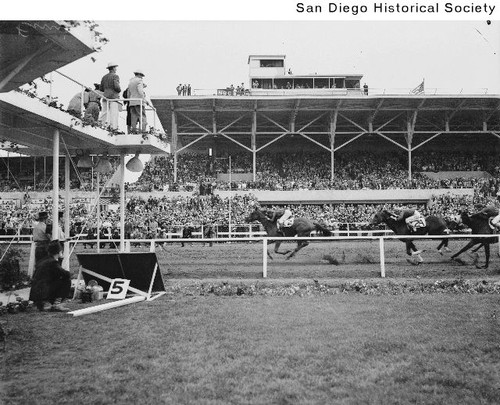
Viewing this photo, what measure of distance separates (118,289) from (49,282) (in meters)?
1.26

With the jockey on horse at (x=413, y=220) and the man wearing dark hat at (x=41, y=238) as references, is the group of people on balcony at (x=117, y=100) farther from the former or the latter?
the jockey on horse at (x=413, y=220)

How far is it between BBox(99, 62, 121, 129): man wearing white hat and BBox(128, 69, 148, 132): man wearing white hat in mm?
344

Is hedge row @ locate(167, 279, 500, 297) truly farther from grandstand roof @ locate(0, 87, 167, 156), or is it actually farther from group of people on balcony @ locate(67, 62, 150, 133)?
group of people on balcony @ locate(67, 62, 150, 133)

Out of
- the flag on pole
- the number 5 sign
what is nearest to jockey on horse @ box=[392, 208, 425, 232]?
the number 5 sign

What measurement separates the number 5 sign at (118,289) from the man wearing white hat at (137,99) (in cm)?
429

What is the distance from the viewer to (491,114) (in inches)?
1369

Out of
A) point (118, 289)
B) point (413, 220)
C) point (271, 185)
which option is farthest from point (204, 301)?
point (271, 185)

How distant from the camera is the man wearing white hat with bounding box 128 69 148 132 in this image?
477 inches

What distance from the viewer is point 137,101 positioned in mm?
12180

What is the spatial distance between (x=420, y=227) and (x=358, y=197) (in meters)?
18.2

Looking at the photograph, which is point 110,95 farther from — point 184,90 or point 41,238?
point 184,90

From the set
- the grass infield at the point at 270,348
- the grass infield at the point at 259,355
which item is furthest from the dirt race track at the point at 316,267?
the grass infield at the point at 259,355

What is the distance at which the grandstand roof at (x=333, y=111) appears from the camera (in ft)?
107

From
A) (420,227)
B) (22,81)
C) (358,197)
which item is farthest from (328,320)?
(358,197)
